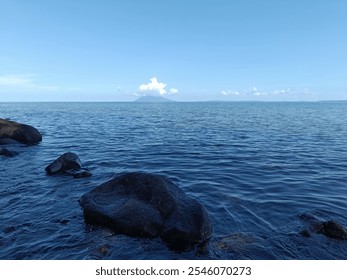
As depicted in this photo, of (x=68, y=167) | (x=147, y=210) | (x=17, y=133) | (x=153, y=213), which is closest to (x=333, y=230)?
(x=153, y=213)

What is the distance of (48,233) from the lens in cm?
1040

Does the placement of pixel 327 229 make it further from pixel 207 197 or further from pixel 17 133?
pixel 17 133

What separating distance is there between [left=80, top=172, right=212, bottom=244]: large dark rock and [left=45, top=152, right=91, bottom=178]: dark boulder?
18.5 ft

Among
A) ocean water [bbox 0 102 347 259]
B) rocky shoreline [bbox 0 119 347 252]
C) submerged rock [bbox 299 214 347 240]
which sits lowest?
ocean water [bbox 0 102 347 259]

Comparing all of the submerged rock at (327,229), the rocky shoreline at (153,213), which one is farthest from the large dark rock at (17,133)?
the submerged rock at (327,229)

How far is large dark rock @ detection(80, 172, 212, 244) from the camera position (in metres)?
9.84

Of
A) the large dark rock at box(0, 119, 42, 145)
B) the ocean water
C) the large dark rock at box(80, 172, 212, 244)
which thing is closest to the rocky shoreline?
the large dark rock at box(80, 172, 212, 244)

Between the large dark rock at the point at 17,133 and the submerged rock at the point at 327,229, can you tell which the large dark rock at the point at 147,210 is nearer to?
the submerged rock at the point at 327,229

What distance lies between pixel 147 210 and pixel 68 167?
9783 mm

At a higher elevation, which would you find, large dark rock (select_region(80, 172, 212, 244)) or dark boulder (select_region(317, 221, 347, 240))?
large dark rock (select_region(80, 172, 212, 244))

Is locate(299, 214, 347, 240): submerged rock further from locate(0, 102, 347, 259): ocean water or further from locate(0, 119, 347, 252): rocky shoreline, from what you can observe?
locate(0, 102, 347, 259): ocean water
